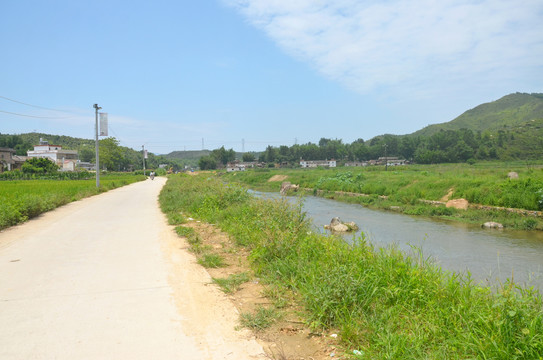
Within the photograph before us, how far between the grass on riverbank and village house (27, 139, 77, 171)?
8649 cm

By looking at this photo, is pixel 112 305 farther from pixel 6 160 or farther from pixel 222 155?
pixel 222 155

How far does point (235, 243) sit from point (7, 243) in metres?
5.10

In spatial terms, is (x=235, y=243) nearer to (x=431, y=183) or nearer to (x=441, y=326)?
(x=441, y=326)

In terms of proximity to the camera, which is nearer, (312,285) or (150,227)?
(312,285)

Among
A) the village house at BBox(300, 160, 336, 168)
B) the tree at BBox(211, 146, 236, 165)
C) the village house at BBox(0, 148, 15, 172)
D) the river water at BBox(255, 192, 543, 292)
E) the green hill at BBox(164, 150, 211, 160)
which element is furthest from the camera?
the green hill at BBox(164, 150, 211, 160)

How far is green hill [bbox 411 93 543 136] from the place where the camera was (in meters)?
103

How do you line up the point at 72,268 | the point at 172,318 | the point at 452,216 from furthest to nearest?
the point at 452,216, the point at 72,268, the point at 172,318

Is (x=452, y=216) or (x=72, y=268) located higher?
(x=72, y=268)

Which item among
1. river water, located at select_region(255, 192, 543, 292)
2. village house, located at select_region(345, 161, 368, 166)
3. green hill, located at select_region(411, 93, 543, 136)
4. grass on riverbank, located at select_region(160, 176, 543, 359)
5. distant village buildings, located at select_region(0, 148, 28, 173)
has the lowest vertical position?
river water, located at select_region(255, 192, 543, 292)

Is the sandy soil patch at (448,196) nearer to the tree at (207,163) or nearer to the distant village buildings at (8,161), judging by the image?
the distant village buildings at (8,161)

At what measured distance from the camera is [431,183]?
1027 inches

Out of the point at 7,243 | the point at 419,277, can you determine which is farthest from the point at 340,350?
the point at 7,243

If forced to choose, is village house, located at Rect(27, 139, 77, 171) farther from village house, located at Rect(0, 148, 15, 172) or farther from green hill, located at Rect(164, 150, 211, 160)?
green hill, located at Rect(164, 150, 211, 160)

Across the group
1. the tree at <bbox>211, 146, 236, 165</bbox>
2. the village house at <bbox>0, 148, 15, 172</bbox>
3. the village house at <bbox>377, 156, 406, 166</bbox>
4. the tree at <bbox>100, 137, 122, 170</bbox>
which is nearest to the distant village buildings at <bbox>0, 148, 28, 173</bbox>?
the village house at <bbox>0, 148, 15, 172</bbox>
